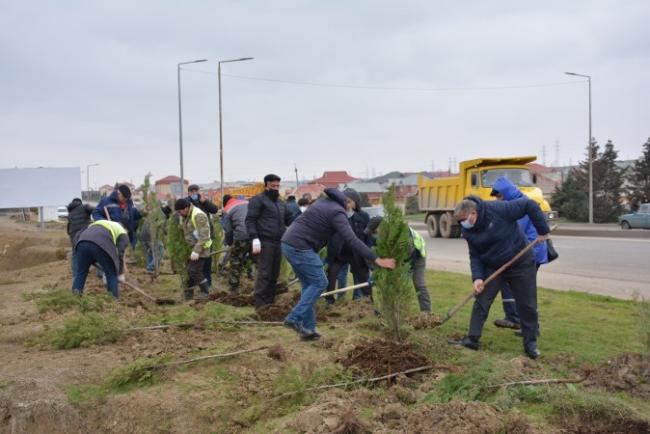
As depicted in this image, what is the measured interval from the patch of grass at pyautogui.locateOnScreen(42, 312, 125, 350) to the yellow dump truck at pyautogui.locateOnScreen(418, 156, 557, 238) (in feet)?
49.7

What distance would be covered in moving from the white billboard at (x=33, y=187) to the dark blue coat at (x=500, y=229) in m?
29.9

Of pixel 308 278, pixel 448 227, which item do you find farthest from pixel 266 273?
pixel 448 227

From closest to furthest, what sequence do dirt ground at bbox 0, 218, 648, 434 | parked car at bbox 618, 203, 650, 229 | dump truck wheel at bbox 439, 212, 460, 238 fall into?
dirt ground at bbox 0, 218, 648, 434 < dump truck wheel at bbox 439, 212, 460, 238 < parked car at bbox 618, 203, 650, 229

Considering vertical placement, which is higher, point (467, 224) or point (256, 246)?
point (467, 224)

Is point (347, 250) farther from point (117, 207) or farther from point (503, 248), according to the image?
point (117, 207)

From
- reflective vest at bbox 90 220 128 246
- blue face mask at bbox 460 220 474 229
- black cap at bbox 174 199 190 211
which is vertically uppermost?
black cap at bbox 174 199 190 211

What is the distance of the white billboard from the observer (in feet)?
106

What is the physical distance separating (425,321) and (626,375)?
2403mm

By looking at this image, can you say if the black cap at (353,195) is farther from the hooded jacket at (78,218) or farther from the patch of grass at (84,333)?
the hooded jacket at (78,218)

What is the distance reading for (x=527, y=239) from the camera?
24.4 feet

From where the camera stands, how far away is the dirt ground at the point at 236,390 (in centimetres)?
434

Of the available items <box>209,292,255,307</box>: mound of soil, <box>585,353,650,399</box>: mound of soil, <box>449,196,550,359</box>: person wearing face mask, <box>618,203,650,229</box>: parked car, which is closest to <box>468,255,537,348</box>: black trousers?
<box>449,196,550,359</box>: person wearing face mask

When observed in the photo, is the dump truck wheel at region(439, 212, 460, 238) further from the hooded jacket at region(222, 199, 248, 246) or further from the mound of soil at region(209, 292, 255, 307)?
the mound of soil at region(209, 292, 255, 307)

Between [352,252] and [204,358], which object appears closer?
[204,358]
